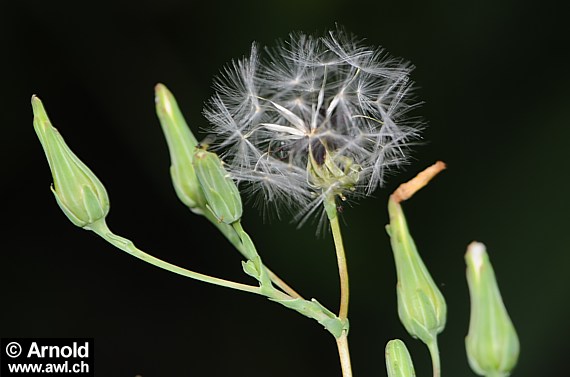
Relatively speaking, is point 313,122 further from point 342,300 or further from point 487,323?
point 487,323

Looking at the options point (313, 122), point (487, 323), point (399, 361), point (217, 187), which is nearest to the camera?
point (487, 323)

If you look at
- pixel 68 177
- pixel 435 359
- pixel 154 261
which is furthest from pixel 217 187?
pixel 435 359

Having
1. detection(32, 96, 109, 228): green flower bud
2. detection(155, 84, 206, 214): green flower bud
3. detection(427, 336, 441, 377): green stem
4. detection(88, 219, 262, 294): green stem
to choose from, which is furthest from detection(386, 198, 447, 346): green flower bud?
detection(32, 96, 109, 228): green flower bud

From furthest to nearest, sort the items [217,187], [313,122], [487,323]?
[313,122], [217,187], [487,323]

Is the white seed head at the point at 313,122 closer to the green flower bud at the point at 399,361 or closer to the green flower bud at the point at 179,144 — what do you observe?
the green flower bud at the point at 179,144

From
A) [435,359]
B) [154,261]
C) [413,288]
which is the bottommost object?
[435,359]

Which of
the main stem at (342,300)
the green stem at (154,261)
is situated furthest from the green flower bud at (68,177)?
the main stem at (342,300)
